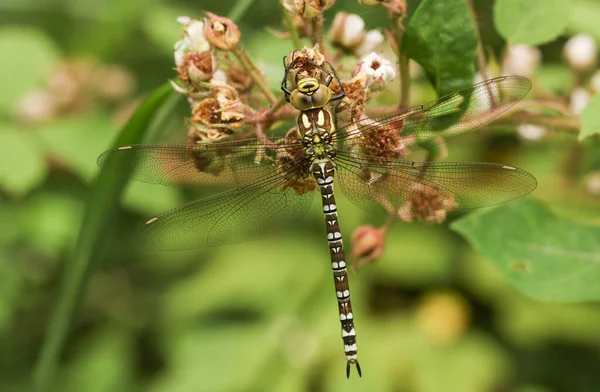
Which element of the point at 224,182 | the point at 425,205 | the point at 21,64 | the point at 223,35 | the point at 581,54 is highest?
the point at 21,64

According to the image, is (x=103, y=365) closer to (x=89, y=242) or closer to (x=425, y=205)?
(x=89, y=242)

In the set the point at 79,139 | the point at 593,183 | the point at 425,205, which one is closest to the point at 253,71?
the point at 425,205

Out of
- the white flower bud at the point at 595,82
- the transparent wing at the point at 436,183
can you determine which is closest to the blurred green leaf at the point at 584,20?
the white flower bud at the point at 595,82

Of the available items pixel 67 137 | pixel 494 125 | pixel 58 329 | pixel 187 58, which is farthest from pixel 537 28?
pixel 67 137

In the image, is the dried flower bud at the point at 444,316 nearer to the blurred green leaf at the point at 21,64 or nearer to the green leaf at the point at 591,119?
the green leaf at the point at 591,119

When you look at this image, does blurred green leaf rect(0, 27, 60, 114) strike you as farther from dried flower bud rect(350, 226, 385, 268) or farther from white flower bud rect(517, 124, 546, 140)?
white flower bud rect(517, 124, 546, 140)

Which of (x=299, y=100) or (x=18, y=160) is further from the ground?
(x=18, y=160)

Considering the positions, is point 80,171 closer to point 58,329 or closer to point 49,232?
point 49,232

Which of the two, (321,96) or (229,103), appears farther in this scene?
(321,96)
